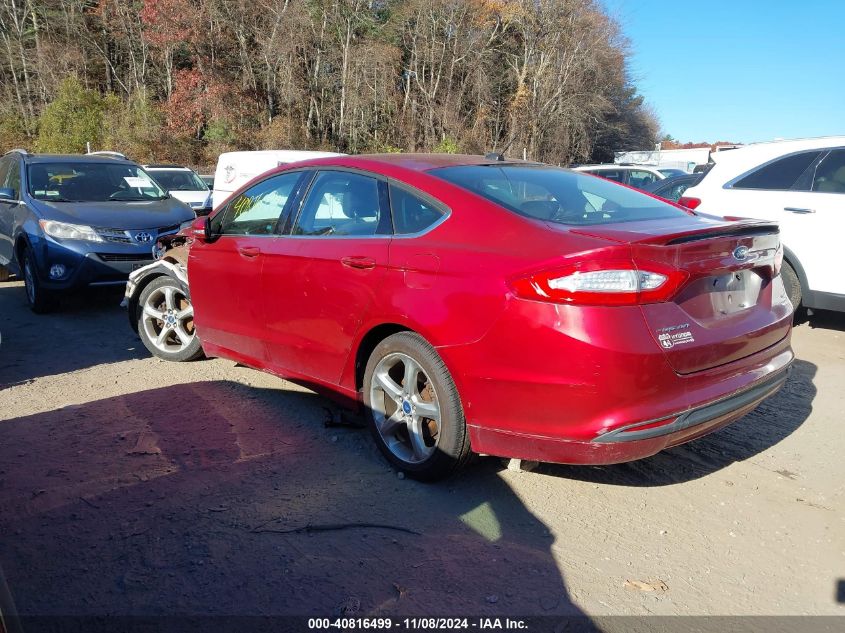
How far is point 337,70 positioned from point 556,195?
38.4 m

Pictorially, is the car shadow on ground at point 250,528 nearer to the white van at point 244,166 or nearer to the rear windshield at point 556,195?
the rear windshield at point 556,195

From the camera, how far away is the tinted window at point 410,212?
11.9ft

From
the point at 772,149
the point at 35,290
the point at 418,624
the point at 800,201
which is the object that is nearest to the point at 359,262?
the point at 418,624

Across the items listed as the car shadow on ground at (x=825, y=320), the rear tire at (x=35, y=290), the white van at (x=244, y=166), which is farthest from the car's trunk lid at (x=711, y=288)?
the white van at (x=244, y=166)

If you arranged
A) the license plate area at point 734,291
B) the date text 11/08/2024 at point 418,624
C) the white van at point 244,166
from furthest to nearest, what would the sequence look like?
the white van at point 244,166, the license plate area at point 734,291, the date text 11/08/2024 at point 418,624

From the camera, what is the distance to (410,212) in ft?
12.3

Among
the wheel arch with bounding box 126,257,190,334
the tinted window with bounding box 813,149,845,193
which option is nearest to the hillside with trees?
the tinted window with bounding box 813,149,845,193

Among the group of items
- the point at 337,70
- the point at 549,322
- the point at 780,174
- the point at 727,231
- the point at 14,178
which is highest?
the point at 337,70

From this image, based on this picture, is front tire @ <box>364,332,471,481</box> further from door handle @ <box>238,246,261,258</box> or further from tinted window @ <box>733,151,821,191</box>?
tinted window @ <box>733,151,821,191</box>

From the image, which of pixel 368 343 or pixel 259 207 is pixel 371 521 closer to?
pixel 368 343

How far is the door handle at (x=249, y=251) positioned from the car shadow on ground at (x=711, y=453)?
2.31m

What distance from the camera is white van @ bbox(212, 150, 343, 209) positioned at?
12633 millimetres

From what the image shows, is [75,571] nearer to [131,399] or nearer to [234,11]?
[131,399]

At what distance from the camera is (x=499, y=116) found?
131ft
